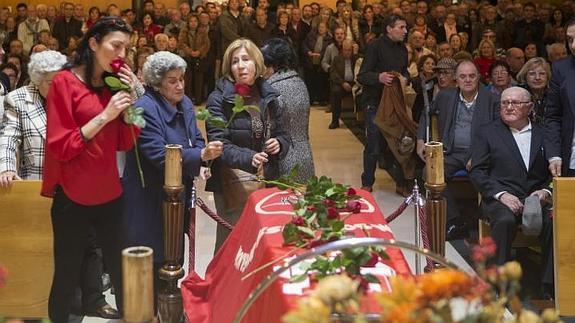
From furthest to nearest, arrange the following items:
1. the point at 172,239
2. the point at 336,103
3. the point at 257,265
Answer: the point at 336,103, the point at 172,239, the point at 257,265

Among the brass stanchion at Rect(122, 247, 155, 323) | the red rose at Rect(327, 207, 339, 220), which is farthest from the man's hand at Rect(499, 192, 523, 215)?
the brass stanchion at Rect(122, 247, 155, 323)

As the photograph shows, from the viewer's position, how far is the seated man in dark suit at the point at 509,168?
18.7 feet

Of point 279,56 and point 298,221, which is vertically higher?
point 279,56

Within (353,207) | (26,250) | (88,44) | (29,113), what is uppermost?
(88,44)

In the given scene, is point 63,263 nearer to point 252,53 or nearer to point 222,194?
point 222,194

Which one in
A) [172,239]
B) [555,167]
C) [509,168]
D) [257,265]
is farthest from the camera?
[509,168]

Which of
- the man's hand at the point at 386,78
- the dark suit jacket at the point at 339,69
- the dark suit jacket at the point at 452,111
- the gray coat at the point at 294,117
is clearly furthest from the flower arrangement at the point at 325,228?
the dark suit jacket at the point at 339,69

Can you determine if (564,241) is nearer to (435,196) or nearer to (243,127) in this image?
(435,196)

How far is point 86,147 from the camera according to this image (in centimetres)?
424

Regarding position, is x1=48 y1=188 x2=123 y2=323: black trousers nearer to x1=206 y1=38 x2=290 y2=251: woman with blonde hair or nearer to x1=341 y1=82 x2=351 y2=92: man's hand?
x1=206 y1=38 x2=290 y2=251: woman with blonde hair

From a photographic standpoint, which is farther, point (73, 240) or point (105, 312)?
point (105, 312)

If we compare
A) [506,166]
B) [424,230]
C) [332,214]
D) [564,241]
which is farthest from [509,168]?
[332,214]

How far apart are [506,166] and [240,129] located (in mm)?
1701

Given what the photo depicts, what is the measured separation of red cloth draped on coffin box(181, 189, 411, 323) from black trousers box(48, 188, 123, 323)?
47 cm
